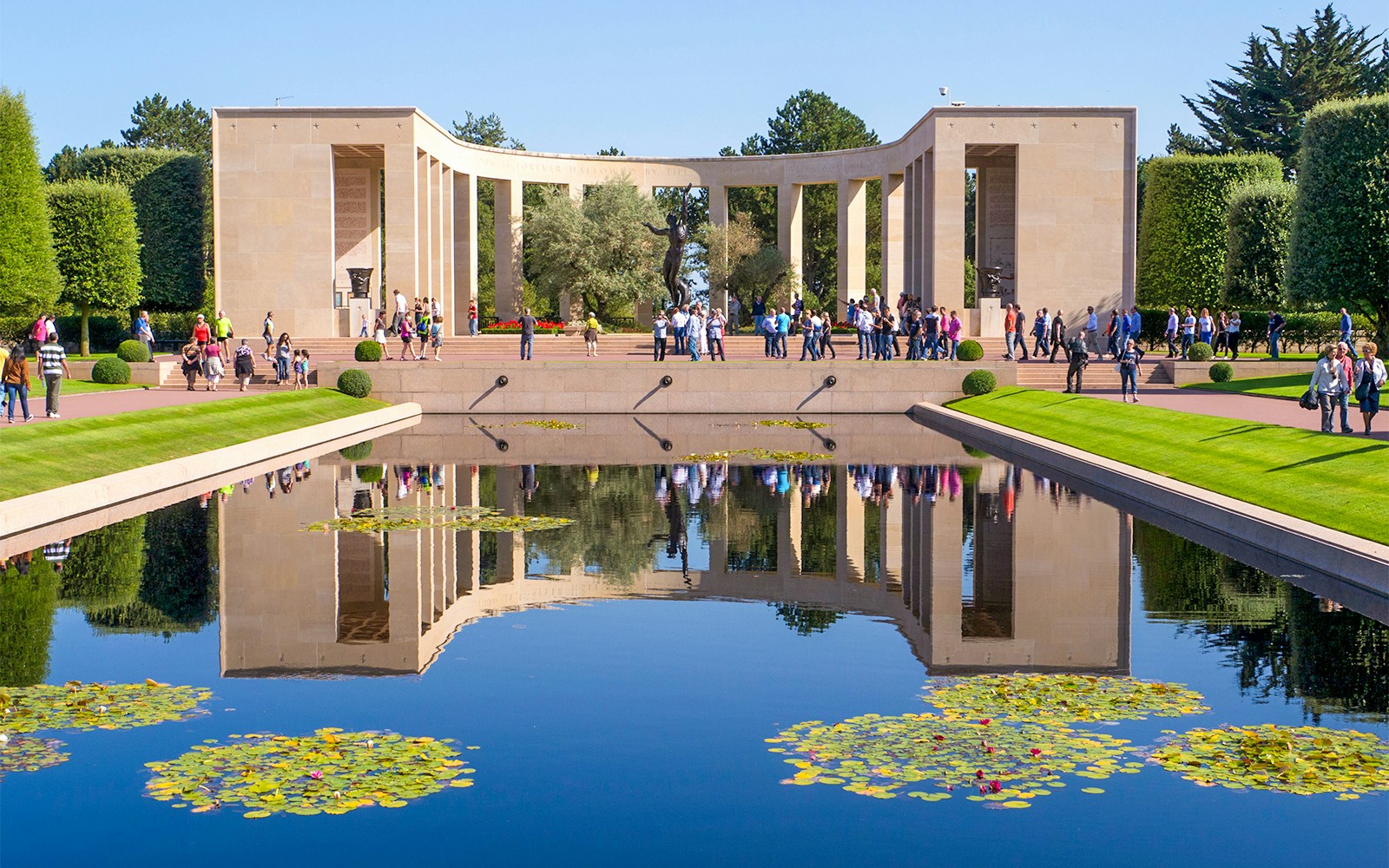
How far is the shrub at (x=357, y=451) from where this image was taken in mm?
25688

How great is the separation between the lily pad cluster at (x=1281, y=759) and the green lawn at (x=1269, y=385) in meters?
26.6

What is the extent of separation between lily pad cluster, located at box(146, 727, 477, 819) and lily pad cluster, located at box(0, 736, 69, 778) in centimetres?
62

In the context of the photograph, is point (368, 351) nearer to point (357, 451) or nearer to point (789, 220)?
point (357, 451)

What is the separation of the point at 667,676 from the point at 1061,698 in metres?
2.71

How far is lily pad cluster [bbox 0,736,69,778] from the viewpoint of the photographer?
799 centimetres

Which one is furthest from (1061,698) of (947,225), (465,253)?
(465,253)

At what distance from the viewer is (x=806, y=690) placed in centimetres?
983

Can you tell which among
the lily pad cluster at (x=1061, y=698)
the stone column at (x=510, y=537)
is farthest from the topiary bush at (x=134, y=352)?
the lily pad cluster at (x=1061, y=698)

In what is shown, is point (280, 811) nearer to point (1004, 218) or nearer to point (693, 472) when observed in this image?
point (693, 472)

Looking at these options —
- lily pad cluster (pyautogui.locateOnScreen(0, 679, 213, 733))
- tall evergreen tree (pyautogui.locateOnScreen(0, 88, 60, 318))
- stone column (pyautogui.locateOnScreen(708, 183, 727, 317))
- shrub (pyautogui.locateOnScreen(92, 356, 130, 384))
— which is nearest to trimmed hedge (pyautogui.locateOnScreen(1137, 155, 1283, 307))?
stone column (pyautogui.locateOnScreen(708, 183, 727, 317))

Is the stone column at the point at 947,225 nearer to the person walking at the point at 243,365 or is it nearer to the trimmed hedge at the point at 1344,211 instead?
the trimmed hedge at the point at 1344,211

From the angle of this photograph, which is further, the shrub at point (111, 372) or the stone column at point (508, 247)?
the stone column at point (508, 247)

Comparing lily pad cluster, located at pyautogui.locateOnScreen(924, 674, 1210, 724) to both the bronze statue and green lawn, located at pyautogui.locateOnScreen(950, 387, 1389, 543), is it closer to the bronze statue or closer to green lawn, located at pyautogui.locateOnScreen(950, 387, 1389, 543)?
green lawn, located at pyautogui.locateOnScreen(950, 387, 1389, 543)

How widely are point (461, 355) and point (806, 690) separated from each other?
131 ft
